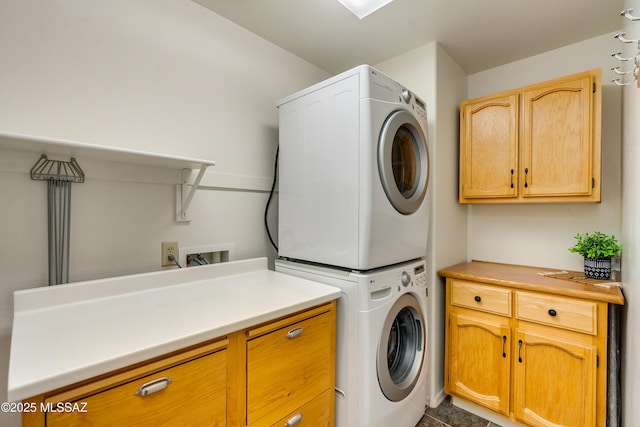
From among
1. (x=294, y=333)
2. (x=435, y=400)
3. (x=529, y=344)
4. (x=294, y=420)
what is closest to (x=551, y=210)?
(x=529, y=344)

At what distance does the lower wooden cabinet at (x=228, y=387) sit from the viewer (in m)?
0.70

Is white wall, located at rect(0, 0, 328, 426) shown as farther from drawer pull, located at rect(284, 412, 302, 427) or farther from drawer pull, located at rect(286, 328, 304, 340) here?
drawer pull, located at rect(284, 412, 302, 427)

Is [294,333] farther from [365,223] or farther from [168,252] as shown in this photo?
[168,252]

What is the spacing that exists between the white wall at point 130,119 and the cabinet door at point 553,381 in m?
1.64

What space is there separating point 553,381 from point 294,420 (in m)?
1.41

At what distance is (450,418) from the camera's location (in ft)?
5.88

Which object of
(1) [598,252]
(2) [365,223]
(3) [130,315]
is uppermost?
(2) [365,223]

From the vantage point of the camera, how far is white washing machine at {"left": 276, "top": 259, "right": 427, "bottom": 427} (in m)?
1.29

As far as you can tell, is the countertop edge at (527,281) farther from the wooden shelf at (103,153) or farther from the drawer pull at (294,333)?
the wooden shelf at (103,153)

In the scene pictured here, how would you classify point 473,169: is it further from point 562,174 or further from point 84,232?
point 84,232

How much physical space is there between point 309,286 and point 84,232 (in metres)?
0.99

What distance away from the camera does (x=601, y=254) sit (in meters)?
1.67

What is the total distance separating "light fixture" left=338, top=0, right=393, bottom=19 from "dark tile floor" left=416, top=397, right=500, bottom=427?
94.2 inches

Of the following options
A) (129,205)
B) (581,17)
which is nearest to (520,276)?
(581,17)
